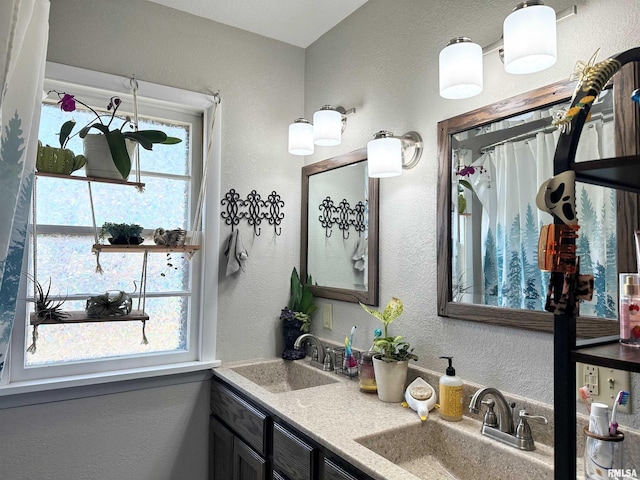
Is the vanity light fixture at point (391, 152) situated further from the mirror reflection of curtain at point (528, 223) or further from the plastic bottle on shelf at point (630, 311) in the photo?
the plastic bottle on shelf at point (630, 311)

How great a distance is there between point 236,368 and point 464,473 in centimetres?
117

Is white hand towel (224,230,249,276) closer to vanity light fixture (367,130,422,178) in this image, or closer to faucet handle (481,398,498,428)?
vanity light fixture (367,130,422,178)

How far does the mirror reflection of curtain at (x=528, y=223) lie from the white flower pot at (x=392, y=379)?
388 millimetres

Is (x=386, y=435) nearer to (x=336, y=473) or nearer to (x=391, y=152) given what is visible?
(x=336, y=473)

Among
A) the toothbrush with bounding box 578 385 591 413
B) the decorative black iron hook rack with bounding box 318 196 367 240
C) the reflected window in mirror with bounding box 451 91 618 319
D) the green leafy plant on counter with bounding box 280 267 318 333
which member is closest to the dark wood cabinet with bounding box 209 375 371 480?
the green leafy plant on counter with bounding box 280 267 318 333

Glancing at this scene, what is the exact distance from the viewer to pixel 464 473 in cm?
136

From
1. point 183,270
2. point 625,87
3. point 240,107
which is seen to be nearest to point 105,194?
point 183,270

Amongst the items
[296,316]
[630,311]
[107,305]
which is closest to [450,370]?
[630,311]

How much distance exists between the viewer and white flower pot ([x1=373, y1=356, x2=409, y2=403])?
1638 millimetres

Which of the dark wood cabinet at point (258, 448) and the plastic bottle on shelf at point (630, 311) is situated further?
the dark wood cabinet at point (258, 448)

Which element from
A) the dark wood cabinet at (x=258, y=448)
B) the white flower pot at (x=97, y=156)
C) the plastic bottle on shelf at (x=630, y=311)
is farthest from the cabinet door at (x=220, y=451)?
the plastic bottle on shelf at (x=630, y=311)

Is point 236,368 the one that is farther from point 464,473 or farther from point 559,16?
point 559,16

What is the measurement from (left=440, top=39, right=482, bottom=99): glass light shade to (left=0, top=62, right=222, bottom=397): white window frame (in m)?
1.22

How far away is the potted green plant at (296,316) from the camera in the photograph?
2288mm
